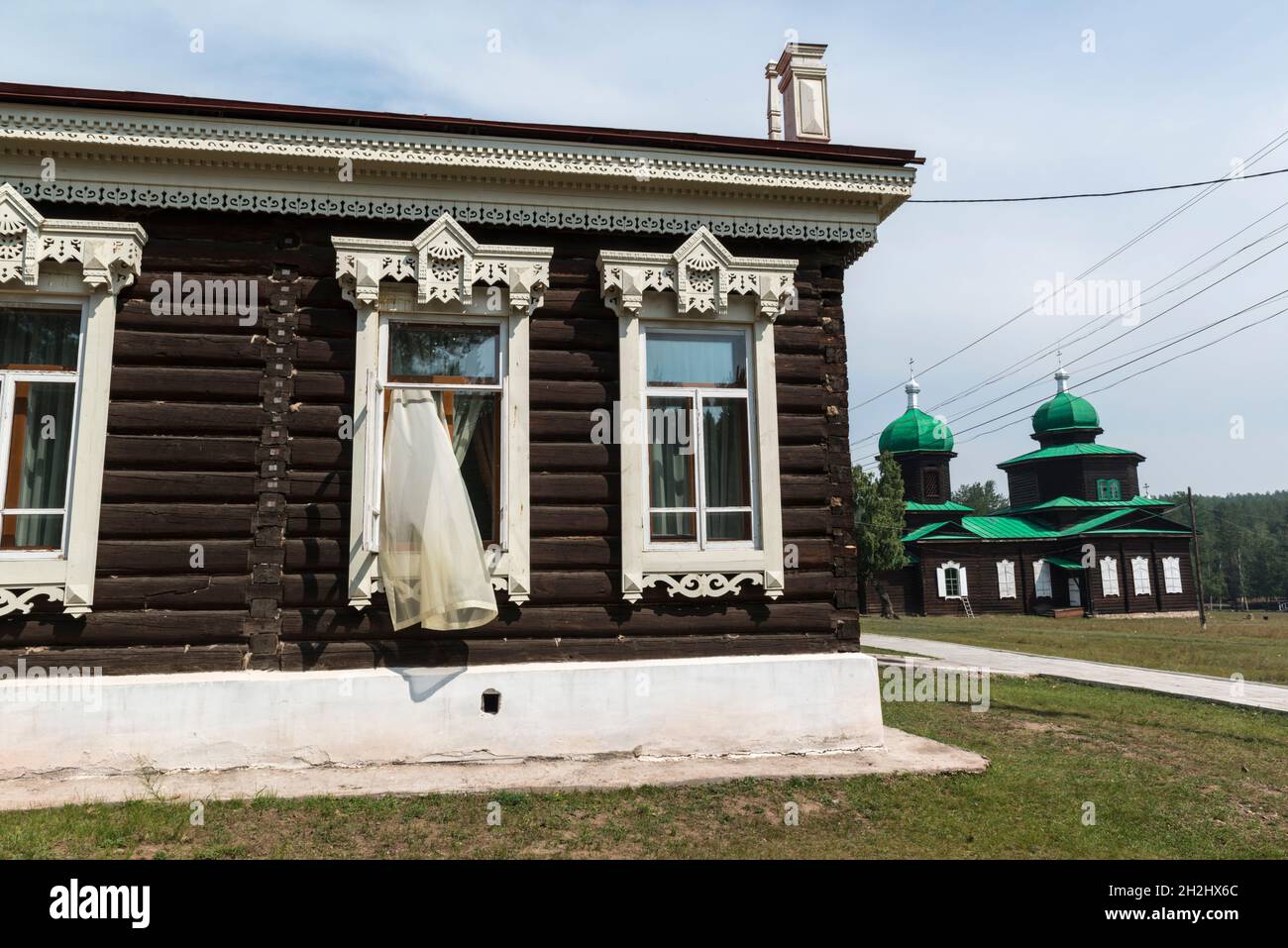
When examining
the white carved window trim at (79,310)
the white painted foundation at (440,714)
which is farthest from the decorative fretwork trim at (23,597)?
the white painted foundation at (440,714)

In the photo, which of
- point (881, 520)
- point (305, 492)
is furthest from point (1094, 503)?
point (305, 492)

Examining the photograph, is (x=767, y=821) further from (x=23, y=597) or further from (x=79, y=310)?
(x=79, y=310)

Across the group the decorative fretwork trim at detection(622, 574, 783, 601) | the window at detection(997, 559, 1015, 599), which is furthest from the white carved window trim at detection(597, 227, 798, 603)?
the window at detection(997, 559, 1015, 599)

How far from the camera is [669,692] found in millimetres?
6395

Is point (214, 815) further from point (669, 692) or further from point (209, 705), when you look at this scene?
point (669, 692)

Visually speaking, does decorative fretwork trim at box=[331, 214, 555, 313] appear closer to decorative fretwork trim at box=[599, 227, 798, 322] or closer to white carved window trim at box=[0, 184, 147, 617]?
decorative fretwork trim at box=[599, 227, 798, 322]

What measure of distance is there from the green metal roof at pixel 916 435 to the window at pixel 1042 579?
333 inches

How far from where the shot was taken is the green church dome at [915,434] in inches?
1865

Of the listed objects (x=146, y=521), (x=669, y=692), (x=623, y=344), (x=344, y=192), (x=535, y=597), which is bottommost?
(x=669, y=692)

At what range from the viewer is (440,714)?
611 cm

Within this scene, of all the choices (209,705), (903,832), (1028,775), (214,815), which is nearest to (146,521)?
(209,705)

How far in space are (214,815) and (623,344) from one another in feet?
14.9
